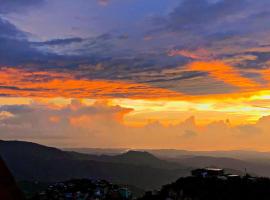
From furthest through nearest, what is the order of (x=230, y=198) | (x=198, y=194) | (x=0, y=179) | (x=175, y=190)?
(x=175, y=190), (x=198, y=194), (x=230, y=198), (x=0, y=179)

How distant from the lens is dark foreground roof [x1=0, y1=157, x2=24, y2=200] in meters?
11.3

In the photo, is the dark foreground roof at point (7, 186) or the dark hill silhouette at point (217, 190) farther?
the dark hill silhouette at point (217, 190)

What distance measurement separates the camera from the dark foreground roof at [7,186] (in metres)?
11.3

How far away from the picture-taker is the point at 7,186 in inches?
451

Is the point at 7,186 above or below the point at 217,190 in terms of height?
above

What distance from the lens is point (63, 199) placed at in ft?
332

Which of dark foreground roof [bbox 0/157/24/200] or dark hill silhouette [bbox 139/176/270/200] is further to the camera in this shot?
dark hill silhouette [bbox 139/176/270/200]

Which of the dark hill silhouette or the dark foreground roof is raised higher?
the dark foreground roof

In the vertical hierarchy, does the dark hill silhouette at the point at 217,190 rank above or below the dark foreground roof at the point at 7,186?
below

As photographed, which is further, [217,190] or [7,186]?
[217,190]

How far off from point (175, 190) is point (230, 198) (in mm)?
19493

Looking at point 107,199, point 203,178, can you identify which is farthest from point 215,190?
point 107,199

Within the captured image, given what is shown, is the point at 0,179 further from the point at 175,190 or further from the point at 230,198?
the point at 175,190

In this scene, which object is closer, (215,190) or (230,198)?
(230,198)
